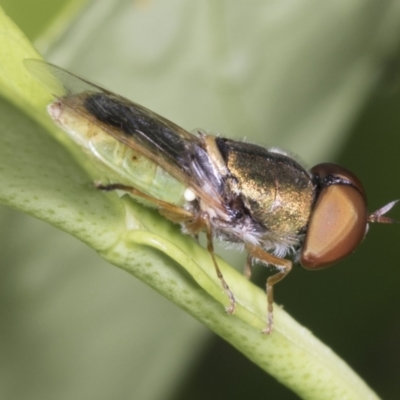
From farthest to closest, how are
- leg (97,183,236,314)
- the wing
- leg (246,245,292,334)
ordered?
leg (246,245,292,334)
the wing
leg (97,183,236,314)

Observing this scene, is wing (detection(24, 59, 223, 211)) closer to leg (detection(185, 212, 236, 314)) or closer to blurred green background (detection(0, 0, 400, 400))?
leg (detection(185, 212, 236, 314))

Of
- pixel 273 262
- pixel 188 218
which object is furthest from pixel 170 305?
pixel 188 218

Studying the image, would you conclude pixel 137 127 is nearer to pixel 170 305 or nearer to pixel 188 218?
pixel 188 218

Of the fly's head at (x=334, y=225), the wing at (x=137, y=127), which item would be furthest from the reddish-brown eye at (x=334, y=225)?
the wing at (x=137, y=127)

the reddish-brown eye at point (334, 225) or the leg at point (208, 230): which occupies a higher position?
the reddish-brown eye at point (334, 225)

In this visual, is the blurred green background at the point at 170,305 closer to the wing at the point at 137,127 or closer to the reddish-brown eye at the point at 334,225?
the wing at the point at 137,127

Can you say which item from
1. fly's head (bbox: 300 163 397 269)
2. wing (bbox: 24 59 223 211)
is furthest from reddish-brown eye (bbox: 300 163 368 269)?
wing (bbox: 24 59 223 211)
